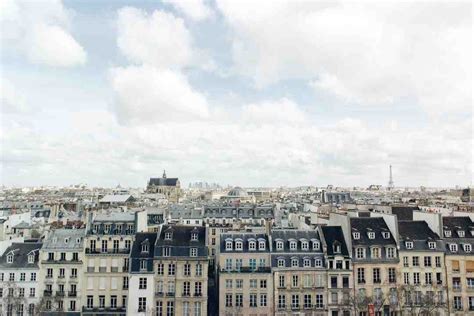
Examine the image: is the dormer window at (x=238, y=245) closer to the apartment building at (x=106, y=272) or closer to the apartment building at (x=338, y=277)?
the apartment building at (x=338, y=277)

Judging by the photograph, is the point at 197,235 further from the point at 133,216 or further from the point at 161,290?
the point at 133,216

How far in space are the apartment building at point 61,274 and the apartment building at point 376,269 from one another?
35.9m

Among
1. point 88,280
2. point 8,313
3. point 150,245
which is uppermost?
point 150,245

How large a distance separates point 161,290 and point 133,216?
17.8 m

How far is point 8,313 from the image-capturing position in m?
55.0

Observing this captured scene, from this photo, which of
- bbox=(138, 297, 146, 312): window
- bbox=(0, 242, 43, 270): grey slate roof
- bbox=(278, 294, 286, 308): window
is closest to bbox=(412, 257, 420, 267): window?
bbox=(278, 294, 286, 308): window

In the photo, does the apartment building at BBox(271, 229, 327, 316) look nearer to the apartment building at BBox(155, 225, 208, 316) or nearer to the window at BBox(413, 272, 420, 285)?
the apartment building at BBox(155, 225, 208, 316)

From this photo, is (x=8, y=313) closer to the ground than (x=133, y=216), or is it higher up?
closer to the ground

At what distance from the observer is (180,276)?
56250 mm

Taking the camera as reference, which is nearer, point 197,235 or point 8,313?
point 8,313

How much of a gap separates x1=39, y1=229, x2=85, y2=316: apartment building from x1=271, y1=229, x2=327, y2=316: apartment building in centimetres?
2583

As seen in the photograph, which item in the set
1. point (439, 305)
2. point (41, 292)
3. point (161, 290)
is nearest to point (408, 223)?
point (439, 305)

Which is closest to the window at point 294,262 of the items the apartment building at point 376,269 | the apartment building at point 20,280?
the apartment building at point 376,269

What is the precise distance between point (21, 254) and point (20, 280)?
362 cm
